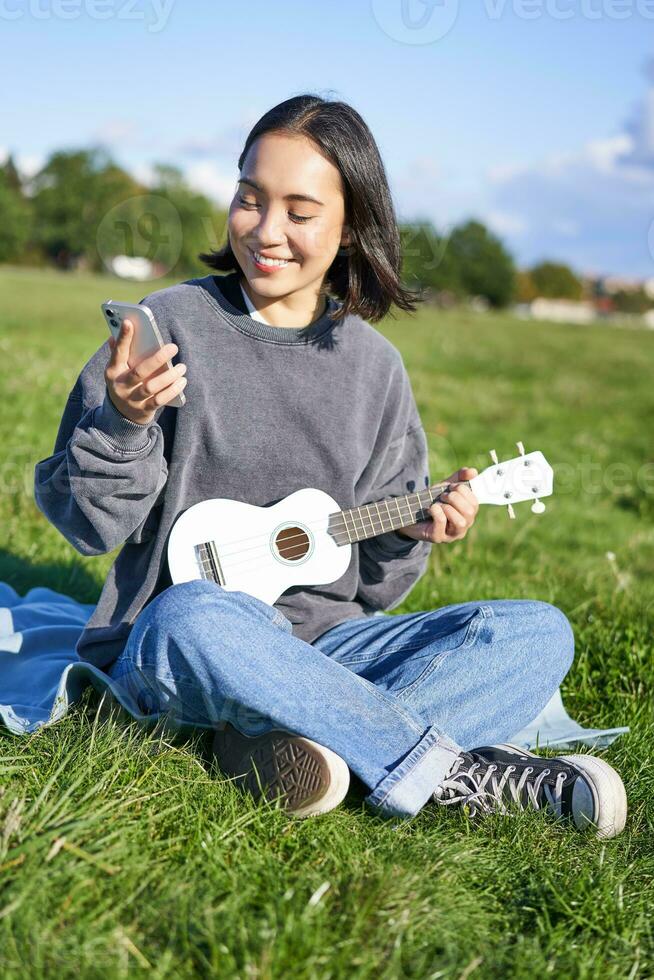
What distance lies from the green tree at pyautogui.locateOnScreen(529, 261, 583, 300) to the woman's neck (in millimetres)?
126097

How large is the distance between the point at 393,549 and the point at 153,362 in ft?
3.97

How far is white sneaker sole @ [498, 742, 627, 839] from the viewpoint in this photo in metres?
2.83

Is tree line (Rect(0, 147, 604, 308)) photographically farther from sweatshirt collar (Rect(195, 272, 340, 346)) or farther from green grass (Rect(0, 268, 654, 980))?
green grass (Rect(0, 268, 654, 980))

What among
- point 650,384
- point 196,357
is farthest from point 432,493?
point 650,384

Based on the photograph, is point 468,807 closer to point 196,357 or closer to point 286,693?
point 286,693

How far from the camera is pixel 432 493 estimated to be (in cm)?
329

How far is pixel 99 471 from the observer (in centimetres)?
273

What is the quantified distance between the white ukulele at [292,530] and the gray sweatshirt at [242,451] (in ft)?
0.21

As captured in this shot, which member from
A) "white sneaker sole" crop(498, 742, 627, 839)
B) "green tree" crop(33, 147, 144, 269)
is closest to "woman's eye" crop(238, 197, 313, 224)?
"white sneaker sole" crop(498, 742, 627, 839)

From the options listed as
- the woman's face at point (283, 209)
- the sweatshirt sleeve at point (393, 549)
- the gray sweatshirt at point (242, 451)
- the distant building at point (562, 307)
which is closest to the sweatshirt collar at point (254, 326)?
the gray sweatshirt at point (242, 451)

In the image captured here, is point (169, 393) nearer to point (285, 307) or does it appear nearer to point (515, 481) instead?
point (285, 307)

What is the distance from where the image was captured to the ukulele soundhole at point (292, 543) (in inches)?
126

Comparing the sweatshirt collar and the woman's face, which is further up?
the woman's face

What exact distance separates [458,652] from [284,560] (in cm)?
62
